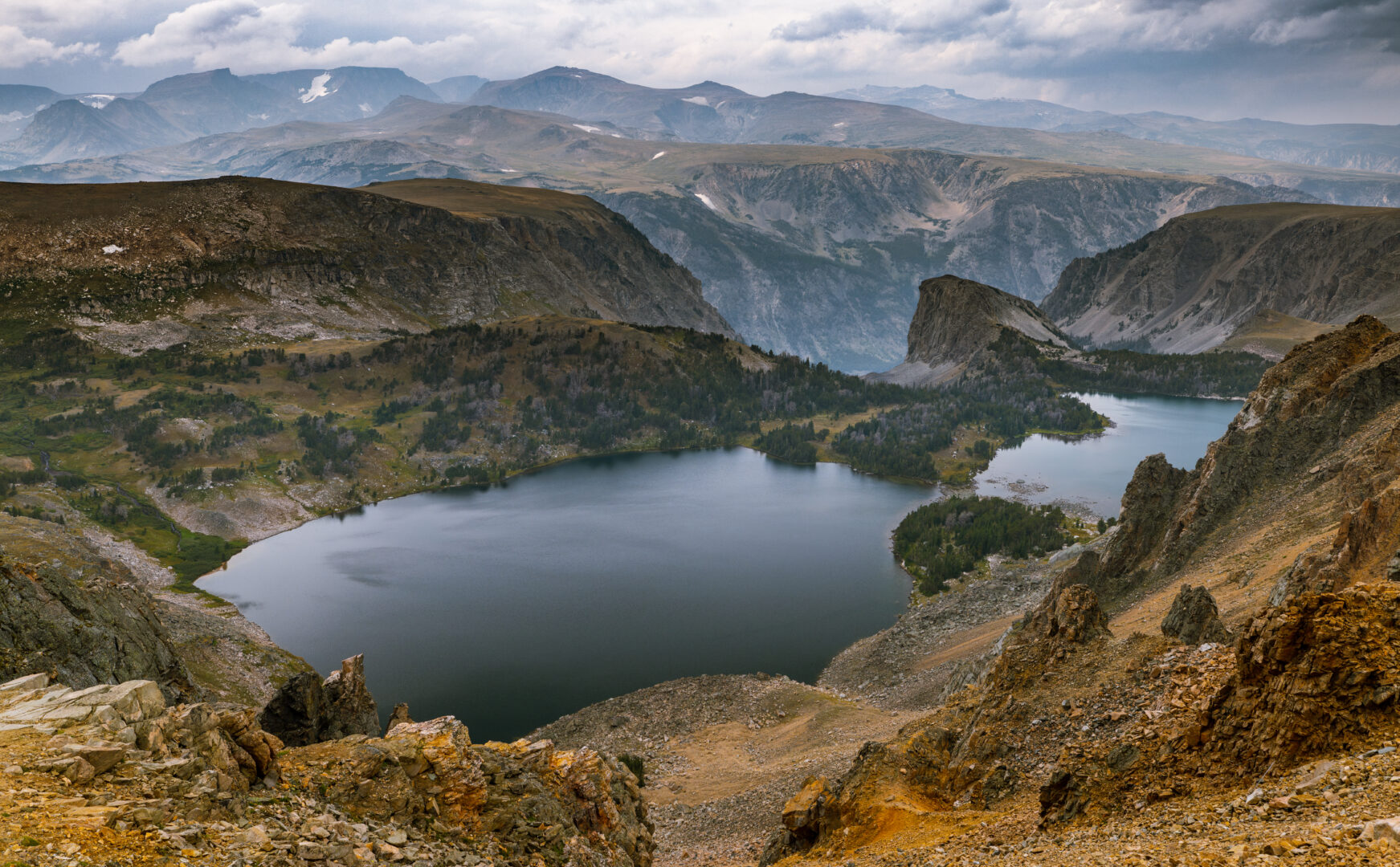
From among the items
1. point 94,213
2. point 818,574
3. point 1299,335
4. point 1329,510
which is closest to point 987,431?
point 818,574

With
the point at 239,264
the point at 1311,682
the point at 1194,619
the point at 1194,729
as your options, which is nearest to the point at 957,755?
the point at 1194,729

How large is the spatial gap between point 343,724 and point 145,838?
59.3 feet

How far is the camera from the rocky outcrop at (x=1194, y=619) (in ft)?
85.4

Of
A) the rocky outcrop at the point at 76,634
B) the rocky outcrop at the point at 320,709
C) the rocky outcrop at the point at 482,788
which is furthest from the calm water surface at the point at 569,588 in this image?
the rocky outcrop at the point at 482,788

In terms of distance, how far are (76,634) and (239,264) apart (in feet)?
517

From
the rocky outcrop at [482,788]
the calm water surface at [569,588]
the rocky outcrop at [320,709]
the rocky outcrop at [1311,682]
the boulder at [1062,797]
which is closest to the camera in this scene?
the rocky outcrop at [1311,682]

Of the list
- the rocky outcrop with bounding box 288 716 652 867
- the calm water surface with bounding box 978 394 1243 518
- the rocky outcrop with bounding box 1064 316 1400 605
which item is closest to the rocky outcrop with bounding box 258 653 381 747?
the rocky outcrop with bounding box 288 716 652 867

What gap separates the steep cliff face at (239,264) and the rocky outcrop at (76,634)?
131 metres

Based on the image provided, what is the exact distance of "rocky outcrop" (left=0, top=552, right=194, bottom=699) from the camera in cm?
2208

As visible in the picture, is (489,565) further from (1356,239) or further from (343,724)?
(1356,239)

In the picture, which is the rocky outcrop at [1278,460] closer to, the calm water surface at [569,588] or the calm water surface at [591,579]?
the calm water surface at [569,588]

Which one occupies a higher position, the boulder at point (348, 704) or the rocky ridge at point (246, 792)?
the rocky ridge at point (246, 792)

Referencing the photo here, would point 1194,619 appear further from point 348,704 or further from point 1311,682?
point 348,704

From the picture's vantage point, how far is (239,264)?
16012cm
